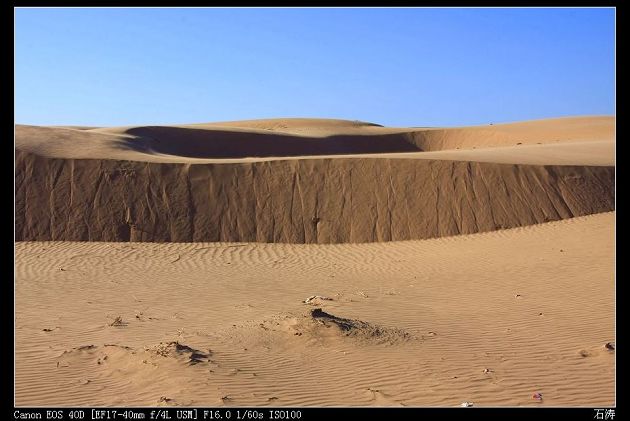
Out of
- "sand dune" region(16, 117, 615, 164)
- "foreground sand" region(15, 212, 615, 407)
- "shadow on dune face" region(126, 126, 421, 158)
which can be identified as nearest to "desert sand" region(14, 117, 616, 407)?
"foreground sand" region(15, 212, 615, 407)

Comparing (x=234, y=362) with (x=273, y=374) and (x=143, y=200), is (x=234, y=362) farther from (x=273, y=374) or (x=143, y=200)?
(x=143, y=200)

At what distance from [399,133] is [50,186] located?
32.6m

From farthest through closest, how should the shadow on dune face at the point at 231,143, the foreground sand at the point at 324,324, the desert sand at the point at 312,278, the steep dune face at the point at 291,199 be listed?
the shadow on dune face at the point at 231,143
the steep dune face at the point at 291,199
the desert sand at the point at 312,278
the foreground sand at the point at 324,324

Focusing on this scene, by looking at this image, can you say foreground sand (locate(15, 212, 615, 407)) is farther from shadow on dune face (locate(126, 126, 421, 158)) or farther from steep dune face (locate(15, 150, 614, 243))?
shadow on dune face (locate(126, 126, 421, 158))

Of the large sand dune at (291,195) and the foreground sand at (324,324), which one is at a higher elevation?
the large sand dune at (291,195)

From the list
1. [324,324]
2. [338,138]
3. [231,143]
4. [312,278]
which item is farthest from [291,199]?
[338,138]

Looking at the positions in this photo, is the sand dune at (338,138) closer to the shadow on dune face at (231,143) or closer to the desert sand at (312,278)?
the shadow on dune face at (231,143)

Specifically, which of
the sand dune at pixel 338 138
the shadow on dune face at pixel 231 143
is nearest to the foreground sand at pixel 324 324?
the sand dune at pixel 338 138

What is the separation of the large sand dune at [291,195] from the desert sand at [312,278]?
0.18 feet

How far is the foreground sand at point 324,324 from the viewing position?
636 cm

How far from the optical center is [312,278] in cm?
1298

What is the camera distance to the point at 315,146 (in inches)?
1586

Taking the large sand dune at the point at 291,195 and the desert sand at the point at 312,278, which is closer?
the desert sand at the point at 312,278
